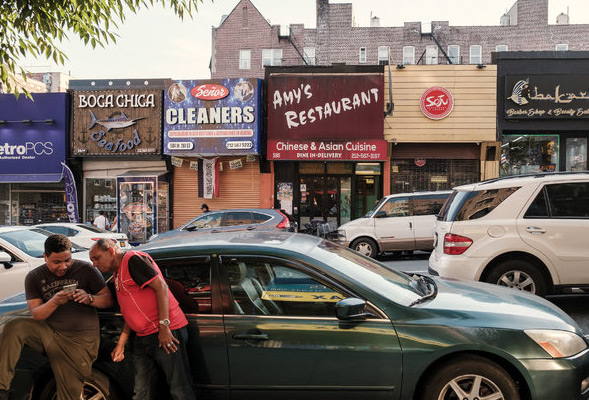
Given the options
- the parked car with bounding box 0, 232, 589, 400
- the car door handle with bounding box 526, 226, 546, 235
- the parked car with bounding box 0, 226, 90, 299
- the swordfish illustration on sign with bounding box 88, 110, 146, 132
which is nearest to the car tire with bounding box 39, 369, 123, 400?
the parked car with bounding box 0, 232, 589, 400

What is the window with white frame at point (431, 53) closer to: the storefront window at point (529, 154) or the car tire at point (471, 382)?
the storefront window at point (529, 154)

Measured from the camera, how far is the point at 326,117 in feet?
58.8

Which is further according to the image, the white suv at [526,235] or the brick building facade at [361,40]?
the brick building facade at [361,40]

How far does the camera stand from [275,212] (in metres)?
13.4

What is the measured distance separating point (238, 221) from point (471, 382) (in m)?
10.4

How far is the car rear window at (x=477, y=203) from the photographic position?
689 centimetres

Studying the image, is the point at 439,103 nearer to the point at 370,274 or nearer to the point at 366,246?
the point at 366,246

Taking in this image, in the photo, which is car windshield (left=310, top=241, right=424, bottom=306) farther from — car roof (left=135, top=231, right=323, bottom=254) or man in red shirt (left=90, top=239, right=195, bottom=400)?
man in red shirt (left=90, top=239, right=195, bottom=400)

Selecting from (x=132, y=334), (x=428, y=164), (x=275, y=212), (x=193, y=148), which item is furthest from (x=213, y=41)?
(x=132, y=334)

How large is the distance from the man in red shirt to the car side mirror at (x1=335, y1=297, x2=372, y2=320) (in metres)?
1.10

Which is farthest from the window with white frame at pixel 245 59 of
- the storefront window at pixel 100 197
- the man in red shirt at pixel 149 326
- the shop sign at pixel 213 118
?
the man in red shirt at pixel 149 326

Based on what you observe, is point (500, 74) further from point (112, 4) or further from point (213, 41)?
point (213, 41)

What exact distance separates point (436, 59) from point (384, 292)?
40.2m

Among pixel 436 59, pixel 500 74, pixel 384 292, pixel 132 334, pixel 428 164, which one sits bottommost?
pixel 132 334
